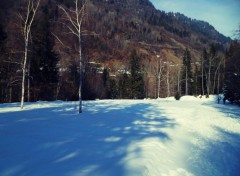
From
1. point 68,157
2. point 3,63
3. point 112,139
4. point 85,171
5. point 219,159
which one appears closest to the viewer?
point 85,171

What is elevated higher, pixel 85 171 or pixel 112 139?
pixel 112 139

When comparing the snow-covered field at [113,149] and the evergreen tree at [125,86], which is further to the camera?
the evergreen tree at [125,86]

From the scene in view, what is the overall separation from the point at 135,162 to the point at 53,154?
8.90 ft

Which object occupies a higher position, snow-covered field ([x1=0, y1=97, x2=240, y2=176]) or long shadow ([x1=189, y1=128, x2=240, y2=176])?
snow-covered field ([x1=0, y1=97, x2=240, y2=176])

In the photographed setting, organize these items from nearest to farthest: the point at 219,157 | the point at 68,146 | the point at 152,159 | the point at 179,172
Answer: the point at 179,172
the point at 152,159
the point at 68,146
the point at 219,157

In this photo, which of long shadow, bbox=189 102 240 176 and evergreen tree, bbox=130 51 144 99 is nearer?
long shadow, bbox=189 102 240 176

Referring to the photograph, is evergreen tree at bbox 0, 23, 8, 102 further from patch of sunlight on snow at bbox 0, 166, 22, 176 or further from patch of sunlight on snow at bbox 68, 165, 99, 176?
patch of sunlight on snow at bbox 68, 165, 99, 176

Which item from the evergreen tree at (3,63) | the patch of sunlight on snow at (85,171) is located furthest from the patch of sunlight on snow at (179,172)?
the evergreen tree at (3,63)

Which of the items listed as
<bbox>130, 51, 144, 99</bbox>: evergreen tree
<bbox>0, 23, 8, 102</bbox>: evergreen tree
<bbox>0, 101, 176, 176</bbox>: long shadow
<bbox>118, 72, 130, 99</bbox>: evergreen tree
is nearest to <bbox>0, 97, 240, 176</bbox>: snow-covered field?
<bbox>0, 101, 176, 176</bbox>: long shadow

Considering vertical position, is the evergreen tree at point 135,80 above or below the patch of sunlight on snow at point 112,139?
above

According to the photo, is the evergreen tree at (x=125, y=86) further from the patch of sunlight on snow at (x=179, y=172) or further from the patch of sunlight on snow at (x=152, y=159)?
the patch of sunlight on snow at (x=179, y=172)

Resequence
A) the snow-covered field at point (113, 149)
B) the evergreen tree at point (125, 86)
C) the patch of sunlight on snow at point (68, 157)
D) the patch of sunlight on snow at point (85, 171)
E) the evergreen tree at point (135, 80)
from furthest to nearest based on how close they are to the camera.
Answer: the evergreen tree at point (125, 86) < the evergreen tree at point (135, 80) < the patch of sunlight on snow at point (68, 157) < the snow-covered field at point (113, 149) < the patch of sunlight on snow at point (85, 171)

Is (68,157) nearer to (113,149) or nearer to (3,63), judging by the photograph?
(113,149)

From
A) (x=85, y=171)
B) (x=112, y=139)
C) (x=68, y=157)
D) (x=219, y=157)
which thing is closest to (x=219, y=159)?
(x=219, y=157)
